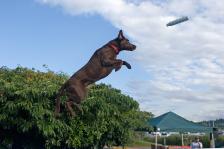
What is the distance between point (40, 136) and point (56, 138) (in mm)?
877

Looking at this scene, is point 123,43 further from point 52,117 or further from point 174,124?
point 174,124

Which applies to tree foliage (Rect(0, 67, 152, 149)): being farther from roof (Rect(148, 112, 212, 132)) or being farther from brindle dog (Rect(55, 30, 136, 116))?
brindle dog (Rect(55, 30, 136, 116))

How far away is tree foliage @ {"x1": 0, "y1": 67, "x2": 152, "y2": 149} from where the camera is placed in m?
16.3

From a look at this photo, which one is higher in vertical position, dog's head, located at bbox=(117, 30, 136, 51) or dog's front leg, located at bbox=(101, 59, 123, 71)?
dog's head, located at bbox=(117, 30, 136, 51)

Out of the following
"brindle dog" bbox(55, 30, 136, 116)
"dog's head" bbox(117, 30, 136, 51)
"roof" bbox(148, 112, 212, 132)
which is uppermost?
"roof" bbox(148, 112, 212, 132)

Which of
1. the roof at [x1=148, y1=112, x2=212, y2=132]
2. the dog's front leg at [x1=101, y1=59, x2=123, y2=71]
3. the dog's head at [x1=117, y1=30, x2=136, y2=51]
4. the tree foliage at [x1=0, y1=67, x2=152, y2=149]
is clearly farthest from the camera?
the roof at [x1=148, y1=112, x2=212, y2=132]

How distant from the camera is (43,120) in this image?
16.4 meters

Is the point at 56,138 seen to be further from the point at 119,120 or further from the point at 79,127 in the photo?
the point at 119,120

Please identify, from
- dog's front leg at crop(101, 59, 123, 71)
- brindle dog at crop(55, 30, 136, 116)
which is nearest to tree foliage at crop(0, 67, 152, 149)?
brindle dog at crop(55, 30, 136, 116)

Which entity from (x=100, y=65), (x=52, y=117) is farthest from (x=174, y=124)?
(x=100, y=65)

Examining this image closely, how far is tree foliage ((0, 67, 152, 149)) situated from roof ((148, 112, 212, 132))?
114 inches

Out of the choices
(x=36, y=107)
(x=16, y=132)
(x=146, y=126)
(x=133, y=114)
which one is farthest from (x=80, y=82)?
(x=146, y=126)

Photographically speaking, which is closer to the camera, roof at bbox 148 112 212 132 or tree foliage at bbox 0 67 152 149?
tree foliage at bbox 0 67 152 149

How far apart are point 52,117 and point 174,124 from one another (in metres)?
8.96
